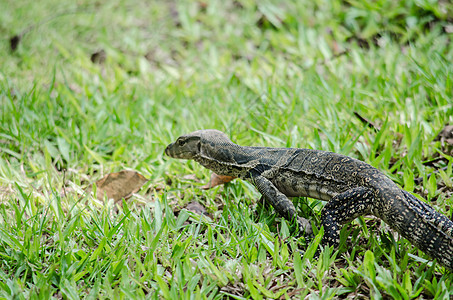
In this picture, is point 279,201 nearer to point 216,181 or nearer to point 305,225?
point 305,225

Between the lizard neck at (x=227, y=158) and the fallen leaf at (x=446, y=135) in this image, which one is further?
the fallen leaf at (x=446, y=135)

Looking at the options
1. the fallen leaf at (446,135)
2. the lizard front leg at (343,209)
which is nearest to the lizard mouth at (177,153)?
the lizard front leg at (343,209)

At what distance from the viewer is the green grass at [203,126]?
3199 mm

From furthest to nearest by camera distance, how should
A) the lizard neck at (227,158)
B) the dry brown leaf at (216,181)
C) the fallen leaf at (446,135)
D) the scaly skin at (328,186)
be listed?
1. the fallen leaf at (446,135)
2. the dry brown leaf at (216,181)
3. the lizard neck at (227,158)
4. the scaly skin at (328,186)

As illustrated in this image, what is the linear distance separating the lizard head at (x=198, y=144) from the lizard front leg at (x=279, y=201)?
0.56 metres

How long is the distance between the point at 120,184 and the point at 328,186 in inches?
81.0

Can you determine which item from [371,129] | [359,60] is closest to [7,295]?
[371,129]

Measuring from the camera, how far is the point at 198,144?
4.33 meters

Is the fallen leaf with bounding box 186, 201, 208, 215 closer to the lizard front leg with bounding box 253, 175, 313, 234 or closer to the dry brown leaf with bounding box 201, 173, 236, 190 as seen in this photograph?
the dry brown leaf with bounding box 201, 173, 236, 190

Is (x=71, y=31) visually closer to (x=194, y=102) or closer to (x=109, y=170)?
(x=194, y=102)

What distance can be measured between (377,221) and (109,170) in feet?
9.17

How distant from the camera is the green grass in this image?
3.20m

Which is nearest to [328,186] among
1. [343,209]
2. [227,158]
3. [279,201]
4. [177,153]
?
[343,209]

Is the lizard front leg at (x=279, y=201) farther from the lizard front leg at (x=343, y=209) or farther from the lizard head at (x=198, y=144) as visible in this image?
the lizard head at (x=198, y=144)
